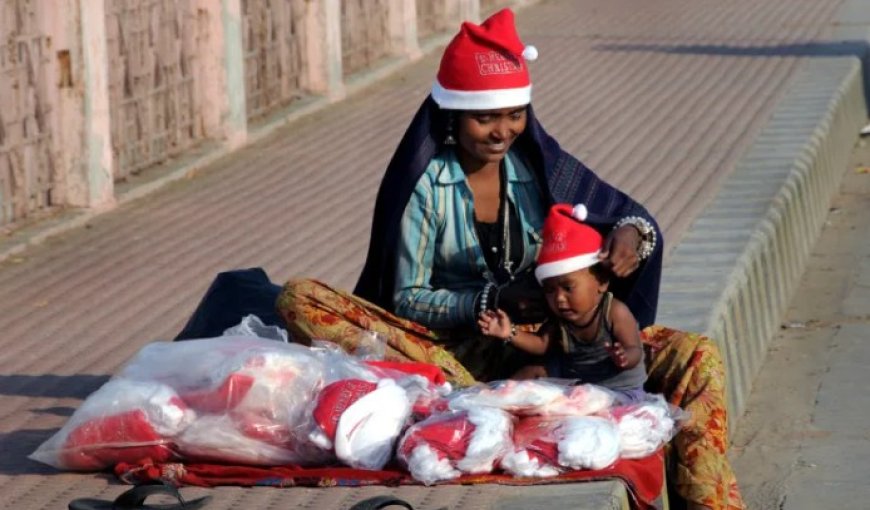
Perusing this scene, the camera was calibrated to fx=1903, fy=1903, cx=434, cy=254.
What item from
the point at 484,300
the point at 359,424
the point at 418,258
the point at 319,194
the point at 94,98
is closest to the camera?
the point at 359,424

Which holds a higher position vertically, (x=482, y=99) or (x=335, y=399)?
(x=482, y=99)

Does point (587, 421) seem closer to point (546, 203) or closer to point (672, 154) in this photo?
point (546, 203)

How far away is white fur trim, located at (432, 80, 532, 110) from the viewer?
5.10m

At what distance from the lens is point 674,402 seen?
16.5 feet

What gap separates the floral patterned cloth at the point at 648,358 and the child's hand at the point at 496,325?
0.92 ft

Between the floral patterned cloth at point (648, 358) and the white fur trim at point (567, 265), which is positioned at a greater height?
the white fur trim at point (567, 265)

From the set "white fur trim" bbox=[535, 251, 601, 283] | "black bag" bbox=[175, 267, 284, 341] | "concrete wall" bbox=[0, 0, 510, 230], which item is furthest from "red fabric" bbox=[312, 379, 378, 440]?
"concrete wall" bbox=[0, 0, 510, 230]

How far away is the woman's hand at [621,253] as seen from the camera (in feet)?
16.0

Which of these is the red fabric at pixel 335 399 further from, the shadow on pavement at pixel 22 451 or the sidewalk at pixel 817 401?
the sidewalk at pixel 817 401

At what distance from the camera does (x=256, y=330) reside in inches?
202

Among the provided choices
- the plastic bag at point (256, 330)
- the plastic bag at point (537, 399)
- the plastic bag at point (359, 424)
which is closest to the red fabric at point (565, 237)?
the plastic bag at point (537, 399)

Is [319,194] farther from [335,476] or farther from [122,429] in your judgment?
[335,476]

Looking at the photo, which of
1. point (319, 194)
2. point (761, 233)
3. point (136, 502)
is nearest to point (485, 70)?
point (136, 502)

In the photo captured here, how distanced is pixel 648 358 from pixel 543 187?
569 mm
